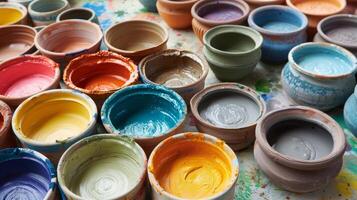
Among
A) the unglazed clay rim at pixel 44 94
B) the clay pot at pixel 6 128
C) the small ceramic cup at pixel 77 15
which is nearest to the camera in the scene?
the unglazed clay rim at pixel 44 94

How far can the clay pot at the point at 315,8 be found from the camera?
112 inches

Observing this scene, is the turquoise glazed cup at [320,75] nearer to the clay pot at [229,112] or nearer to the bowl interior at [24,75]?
the clay pot at [229,112]

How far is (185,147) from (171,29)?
5.19ft

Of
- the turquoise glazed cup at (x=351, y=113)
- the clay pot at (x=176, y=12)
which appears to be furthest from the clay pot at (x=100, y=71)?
the turquoise glazed cup at (x=351, y=113)

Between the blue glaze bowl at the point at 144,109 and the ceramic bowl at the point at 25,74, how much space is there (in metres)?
0.52

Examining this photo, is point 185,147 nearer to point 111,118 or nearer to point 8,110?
point 111,118

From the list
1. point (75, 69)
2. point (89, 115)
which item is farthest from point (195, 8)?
point (89, 115)

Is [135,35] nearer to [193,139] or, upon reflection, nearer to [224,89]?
[224,89]

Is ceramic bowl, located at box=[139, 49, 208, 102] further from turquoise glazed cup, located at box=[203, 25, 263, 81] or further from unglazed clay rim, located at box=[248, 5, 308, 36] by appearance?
unglazed clay rim, located at box=[248, 5, 308, 36]

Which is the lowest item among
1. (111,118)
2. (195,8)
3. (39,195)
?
(39,195)

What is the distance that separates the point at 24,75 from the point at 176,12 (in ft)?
4.28

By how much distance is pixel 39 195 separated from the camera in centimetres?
191

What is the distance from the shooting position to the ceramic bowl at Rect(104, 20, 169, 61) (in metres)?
2.79

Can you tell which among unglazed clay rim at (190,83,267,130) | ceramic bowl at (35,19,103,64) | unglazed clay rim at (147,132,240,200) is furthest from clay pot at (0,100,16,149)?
unglazed clay rim at (190,83,267,130)
